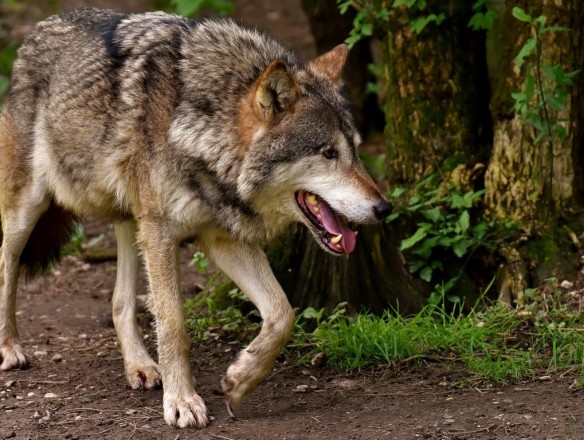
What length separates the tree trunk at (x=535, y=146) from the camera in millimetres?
5621

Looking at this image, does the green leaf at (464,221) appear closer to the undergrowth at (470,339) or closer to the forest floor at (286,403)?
the undergrowth at (470,339)

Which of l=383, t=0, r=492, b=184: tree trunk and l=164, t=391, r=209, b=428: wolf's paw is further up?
l=383, t=0, r=492, b=184: tree trunk

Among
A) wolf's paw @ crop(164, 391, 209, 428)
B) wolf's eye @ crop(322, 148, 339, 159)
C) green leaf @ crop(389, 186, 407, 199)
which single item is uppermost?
wolf's eye @ crop(322, 148, 339, 159)

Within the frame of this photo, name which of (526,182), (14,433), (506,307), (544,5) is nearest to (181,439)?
(14,433)

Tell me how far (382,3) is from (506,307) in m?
2.11

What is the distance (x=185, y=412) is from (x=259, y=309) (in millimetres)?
626

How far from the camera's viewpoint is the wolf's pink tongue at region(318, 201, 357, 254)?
4.63 metres

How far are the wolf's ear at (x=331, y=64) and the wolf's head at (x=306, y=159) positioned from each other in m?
0.28

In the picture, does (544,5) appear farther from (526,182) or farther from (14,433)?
(14,433)

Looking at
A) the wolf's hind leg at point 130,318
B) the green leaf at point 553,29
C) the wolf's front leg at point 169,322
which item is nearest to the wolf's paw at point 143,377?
the wolf's hind leg at point 130,318

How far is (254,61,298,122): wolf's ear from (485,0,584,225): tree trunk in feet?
5.86

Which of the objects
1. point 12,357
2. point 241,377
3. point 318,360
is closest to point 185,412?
point 241,377

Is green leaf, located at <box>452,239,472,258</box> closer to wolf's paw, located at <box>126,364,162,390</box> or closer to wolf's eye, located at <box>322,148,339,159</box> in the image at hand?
wolf's eye, located at <box>322,148,339,159</box>

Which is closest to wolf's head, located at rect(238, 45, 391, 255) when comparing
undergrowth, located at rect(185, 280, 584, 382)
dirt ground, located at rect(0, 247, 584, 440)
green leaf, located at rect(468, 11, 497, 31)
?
dirt ground, located at rect(0, 247, 584, 440)
